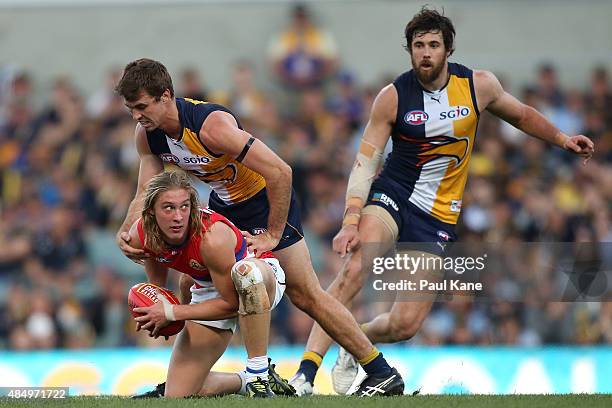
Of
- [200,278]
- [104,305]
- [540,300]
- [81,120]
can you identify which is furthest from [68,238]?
[200,278]

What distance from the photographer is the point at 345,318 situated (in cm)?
720

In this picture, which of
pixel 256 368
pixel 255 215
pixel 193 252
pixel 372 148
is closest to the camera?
pixel 193 252

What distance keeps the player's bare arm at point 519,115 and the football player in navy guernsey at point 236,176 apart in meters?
1.60

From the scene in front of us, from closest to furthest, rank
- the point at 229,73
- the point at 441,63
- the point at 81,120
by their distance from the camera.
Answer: the point at 441,63
the point at 81,120
the point at 229,73

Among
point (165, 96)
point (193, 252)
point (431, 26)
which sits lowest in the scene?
point (193, 252)

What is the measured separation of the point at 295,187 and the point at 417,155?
20.0 ft

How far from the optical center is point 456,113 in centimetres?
775

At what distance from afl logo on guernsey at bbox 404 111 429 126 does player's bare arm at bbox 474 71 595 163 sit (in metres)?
0.41

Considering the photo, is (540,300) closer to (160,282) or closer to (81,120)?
(160,282)

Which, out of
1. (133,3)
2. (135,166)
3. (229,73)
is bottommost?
(135,166)

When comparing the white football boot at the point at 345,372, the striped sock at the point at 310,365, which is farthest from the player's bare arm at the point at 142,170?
the white football boot at the point at 345,372

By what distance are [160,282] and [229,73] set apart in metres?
10.4
